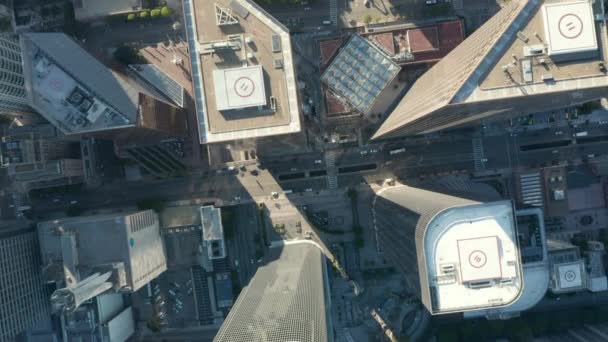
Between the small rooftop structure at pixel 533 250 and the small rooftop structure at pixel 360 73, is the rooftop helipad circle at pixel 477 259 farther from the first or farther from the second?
the small rooftop structure at pixel 360 73

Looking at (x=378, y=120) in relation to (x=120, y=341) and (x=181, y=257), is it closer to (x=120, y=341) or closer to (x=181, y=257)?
(x=181, y=257)

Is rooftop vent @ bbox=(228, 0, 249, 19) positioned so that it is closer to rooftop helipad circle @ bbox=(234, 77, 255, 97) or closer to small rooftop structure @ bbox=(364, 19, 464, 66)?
rooftop helipad circle @ bbox=(234, 77, 255, 97)

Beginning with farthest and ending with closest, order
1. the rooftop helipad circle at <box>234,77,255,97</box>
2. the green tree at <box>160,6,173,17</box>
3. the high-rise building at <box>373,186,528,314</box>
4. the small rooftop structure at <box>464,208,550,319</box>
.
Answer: the green tree at <box>160,6,173,17</box>, the small rooftop structure at <box>464,208,550,319</box>, the rooftop helipad circle at <box>234,77,255,97</box>, the high-rise building at <box>373,186,528,314</box>

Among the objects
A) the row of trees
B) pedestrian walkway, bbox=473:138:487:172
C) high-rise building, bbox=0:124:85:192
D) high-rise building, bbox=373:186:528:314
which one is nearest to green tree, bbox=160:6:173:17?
the row of trees

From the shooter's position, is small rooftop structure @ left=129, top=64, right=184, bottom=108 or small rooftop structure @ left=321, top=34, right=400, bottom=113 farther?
small rooftop structure @ left=129, top=64, right=184, bottom=108

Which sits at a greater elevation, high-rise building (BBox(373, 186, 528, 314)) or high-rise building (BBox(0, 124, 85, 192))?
high-rise building (BBox(0, 124, 85, 192))

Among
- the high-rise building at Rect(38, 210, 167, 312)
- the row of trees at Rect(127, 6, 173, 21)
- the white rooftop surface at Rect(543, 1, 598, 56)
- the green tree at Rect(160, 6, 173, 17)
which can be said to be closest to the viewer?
the white rooftop surface at Rect(543, 1, 598, 56)

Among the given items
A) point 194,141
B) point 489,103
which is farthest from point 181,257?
point 489,103
